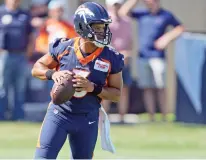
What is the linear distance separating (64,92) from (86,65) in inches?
16.1

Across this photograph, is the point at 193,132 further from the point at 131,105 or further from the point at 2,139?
the point at 2,139

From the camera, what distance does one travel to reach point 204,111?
46.9 ft

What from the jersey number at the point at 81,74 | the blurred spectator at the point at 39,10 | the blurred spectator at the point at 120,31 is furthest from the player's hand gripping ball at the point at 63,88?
the blurred spectator at the point at 39,10

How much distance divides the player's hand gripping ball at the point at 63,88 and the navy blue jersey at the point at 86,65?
6.0 inches

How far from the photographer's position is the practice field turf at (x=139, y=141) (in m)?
11.0

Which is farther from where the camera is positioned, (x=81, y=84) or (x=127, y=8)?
(x=127, y=8)

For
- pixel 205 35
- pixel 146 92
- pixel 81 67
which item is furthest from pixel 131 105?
pixel 81 67

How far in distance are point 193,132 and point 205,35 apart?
2055 mm

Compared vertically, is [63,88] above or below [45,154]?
above

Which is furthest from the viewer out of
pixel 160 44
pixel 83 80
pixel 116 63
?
pixel 160 44

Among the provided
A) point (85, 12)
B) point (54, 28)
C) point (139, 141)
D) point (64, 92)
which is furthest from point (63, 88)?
point (54, 28)

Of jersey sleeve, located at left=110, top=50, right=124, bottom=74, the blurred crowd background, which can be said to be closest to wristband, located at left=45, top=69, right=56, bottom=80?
jersey sleeve, located at left=110, top=50, right=124, bottom=74

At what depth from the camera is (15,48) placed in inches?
560

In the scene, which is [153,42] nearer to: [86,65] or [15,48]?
[15,48]
